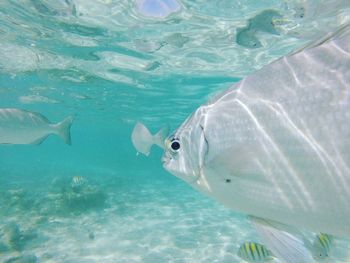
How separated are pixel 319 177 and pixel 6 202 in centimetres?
1911

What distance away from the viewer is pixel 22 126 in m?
6.54

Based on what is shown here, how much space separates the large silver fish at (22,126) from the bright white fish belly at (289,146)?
19.0 feet

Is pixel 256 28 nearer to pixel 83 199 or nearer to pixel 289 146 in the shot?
pixel 289 146

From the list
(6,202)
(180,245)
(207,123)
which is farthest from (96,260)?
(6,202)

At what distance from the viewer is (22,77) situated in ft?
72.5

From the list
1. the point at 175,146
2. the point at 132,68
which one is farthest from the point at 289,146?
the point at 132,68

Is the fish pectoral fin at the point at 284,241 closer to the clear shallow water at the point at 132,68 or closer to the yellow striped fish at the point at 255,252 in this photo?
the yellow striped fish at the point at 255,252

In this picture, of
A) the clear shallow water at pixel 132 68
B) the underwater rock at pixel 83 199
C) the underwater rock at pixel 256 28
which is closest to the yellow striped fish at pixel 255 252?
the clear shallow water at pixel 132 68

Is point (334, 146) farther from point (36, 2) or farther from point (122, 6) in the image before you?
point (36, 2)

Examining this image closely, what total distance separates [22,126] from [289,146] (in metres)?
6.40

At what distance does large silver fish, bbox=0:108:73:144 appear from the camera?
6414 millimetres

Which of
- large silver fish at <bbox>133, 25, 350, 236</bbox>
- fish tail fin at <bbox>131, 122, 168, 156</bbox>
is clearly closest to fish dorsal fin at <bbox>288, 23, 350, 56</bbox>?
large silver fish at <bbox>133, 25, 350, 236</bbox>

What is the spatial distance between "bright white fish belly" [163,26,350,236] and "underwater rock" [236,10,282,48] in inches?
393

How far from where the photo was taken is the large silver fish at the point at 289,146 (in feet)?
4.68
